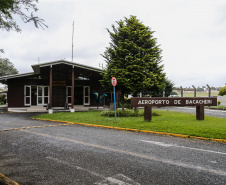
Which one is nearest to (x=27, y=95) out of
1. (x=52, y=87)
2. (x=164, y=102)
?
(x=52, y=87)

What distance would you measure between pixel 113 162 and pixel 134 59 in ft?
39.4

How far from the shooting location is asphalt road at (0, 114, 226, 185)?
3.95 m

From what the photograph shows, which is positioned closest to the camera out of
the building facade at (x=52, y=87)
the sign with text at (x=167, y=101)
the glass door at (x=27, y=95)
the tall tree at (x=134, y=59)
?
the sign with text at (x=167, y=101)

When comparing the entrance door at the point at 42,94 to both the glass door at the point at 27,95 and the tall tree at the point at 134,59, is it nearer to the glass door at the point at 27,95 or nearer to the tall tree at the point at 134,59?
the glass door at the point at 27,95

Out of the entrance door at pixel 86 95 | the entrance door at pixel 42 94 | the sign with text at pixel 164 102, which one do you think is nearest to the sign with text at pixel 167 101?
the sign with text at pixel 164 102

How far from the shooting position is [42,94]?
2481 cm

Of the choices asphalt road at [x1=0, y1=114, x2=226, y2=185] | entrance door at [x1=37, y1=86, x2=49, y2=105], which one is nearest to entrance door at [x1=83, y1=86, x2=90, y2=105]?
entrance door at [x1=37, y1=86, x2=49, y2=105]

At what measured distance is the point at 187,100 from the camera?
12211 millimetres

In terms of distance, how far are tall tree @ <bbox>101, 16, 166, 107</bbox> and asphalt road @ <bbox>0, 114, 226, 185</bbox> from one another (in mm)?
8743

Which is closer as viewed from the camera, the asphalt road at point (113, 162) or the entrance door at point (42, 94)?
the asphalt road at point (113, 162)

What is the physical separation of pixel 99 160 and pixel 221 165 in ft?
9.61

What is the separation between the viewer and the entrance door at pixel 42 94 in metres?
24.6

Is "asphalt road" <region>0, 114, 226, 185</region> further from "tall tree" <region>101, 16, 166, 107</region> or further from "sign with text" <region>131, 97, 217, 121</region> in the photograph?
"tall tree" <region>101, 16, 166, 107</region>

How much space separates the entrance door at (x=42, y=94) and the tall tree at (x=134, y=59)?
1137 cm
